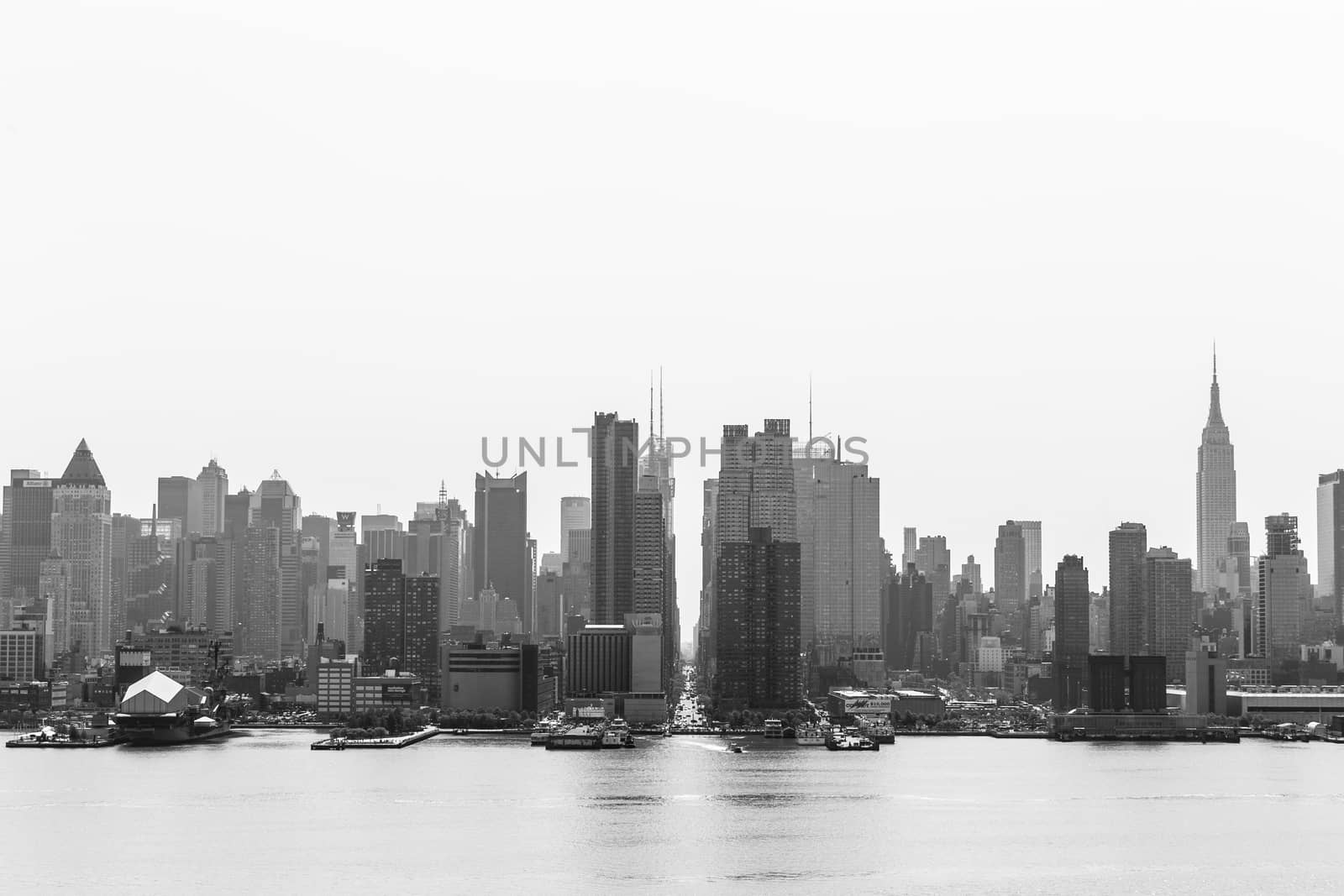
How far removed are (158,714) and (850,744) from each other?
131 ft

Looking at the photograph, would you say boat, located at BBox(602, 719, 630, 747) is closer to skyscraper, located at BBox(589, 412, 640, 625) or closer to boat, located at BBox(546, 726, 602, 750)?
boat, located at BBox(546, 726, 602, 750)

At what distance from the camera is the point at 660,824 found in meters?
65.9

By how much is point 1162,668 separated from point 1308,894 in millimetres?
91678

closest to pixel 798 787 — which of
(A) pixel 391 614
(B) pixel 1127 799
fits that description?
(B) pixel 1127 799

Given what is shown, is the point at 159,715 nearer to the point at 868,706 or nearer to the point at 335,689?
the point at 335,689

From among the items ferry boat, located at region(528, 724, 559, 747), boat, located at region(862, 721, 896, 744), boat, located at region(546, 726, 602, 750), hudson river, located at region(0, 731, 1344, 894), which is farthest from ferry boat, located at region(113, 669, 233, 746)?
boat, located at region(862, 721, 896, 744)

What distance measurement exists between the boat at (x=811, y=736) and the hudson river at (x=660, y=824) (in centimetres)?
1480

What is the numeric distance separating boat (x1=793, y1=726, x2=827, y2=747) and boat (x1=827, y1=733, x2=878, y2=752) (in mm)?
2194

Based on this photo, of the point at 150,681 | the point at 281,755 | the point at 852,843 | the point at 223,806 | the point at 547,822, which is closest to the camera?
the point at 852,843

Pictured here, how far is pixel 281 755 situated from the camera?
102688mm

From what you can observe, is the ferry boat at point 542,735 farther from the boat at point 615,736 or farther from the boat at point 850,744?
the boat at point 850,744

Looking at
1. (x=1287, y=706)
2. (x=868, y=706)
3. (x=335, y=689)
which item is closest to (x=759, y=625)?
(x=868, y=706)

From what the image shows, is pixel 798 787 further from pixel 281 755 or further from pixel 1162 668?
pixel 1162 668

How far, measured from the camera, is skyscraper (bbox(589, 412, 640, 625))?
19325 cm
